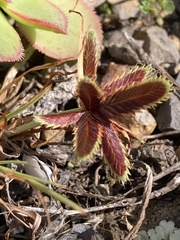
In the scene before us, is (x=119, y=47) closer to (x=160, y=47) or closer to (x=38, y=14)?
(x=160, y=47)

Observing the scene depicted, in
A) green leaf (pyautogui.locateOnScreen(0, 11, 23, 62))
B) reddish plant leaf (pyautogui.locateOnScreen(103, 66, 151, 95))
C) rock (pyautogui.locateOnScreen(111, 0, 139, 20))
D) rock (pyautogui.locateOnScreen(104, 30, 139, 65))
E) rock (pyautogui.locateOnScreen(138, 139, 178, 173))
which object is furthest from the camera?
rock (pyautogui.locateOnScreen(111, 0, 139, 20))

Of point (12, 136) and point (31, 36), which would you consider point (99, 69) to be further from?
point (12, 136)

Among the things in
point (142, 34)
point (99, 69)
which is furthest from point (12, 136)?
point (142, 34)

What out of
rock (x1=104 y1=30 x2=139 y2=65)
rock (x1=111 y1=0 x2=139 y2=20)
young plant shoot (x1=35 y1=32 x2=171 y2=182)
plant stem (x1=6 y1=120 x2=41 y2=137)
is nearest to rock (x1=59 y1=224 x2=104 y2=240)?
young plant shoot (x1=35 y1=32 x2=171 y2=182)

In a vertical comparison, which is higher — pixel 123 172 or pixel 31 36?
pixel 31 36

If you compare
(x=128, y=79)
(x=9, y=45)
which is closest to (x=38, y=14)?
(x=9, y=45)

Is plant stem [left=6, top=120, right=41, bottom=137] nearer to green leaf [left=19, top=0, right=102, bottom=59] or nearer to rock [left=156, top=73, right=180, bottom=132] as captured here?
green leaf [left=19, top=0, right=102, bottom=59]
